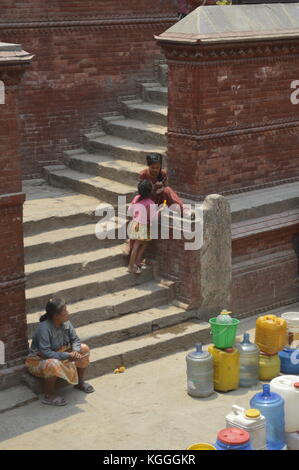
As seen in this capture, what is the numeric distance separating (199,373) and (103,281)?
1955 millimetres

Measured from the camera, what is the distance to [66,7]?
1395cm

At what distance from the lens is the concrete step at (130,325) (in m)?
10.9

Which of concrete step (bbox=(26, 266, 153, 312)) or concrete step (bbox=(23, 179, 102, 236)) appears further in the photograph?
concrete step (bbox=(23, 179, 102, 236))

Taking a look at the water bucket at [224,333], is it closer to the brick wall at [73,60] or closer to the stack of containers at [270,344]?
the stack of containers at [270,344]

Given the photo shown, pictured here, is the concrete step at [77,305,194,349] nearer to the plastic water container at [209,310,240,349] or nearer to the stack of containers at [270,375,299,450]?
the plastic water container at [209,310,240,349]

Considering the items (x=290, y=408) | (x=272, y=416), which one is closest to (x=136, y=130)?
(x=290, y=408)

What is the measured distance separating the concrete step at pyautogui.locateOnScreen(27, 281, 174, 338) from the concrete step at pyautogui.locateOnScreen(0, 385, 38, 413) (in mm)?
729

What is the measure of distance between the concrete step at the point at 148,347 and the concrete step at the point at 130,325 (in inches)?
2.4

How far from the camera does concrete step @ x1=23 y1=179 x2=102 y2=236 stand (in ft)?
39.9

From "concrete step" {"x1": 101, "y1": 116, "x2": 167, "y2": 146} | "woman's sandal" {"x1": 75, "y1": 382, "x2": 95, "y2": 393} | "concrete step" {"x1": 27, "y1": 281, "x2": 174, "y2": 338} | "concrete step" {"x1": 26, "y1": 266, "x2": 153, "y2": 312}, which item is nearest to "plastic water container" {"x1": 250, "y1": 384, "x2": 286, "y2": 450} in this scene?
"woman's sandal" {"x1": 75, "y1": 382, "x2": 95, "y2": 393}

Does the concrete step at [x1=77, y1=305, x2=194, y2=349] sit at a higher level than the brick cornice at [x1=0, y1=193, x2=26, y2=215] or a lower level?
lower

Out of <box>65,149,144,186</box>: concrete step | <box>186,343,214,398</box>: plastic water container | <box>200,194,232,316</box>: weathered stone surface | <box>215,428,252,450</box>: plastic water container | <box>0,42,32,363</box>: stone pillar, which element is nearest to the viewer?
<box>215,428,252,450</box>: plastic water container

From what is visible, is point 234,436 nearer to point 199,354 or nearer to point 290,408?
point 290,408

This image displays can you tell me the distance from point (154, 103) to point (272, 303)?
379 centimetres
